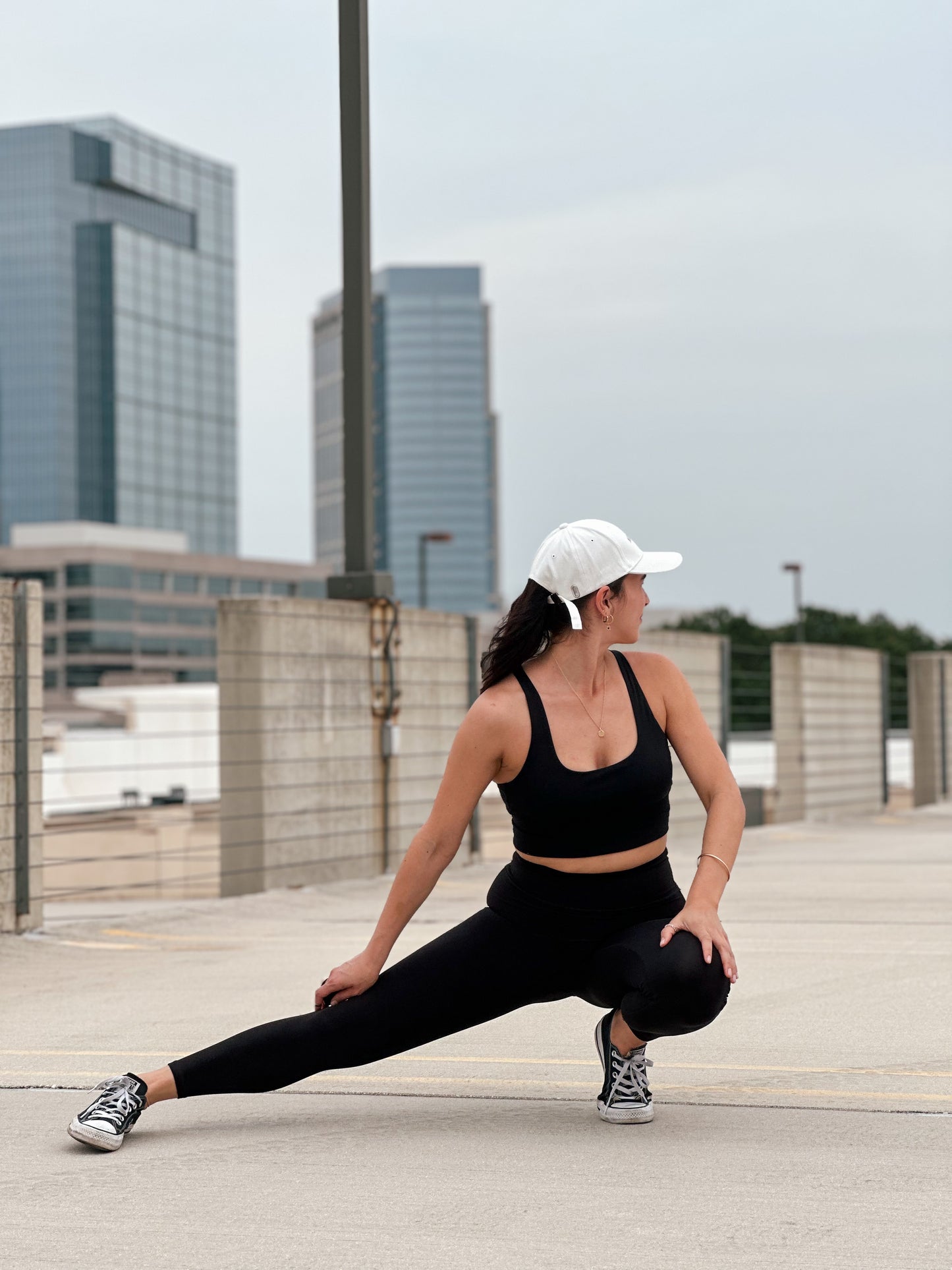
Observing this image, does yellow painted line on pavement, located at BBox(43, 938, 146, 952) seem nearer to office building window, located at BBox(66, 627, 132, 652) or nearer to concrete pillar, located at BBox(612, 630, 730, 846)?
concrete pillar, located at BBox(612, 630, 730, 846)

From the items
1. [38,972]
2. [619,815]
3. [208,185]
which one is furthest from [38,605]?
Answer: [208,185]

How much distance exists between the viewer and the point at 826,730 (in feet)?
62.8

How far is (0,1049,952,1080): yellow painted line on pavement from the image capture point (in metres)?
4.48

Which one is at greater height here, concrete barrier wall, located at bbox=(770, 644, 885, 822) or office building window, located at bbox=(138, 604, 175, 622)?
office building window, located at bbox=(138, 604, 175, 622)

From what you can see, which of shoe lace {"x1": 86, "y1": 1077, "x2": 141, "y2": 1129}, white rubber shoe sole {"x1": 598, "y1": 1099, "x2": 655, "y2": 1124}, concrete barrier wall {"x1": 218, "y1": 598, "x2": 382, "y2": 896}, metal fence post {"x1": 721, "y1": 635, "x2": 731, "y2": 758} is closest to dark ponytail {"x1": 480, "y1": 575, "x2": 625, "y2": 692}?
white rubber shoe sole {"x1": 598, "y1": 1099, "x2": 655, "y2": 1124}

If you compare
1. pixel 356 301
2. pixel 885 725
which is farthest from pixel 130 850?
pixel 356 301

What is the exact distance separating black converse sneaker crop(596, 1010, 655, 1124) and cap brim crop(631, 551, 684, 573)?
1.06m

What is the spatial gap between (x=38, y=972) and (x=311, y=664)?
379cm

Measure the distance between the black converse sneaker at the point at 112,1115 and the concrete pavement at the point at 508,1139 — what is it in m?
0.05

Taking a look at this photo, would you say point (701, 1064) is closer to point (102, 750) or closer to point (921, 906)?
point (921, 906)

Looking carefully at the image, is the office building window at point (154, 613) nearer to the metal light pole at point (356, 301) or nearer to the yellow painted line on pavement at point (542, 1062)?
Answer: the metal light pole at point (356, 301)

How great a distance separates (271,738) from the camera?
397 inches

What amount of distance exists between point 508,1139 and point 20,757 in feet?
16.0

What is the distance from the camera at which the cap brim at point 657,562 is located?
3998mm
